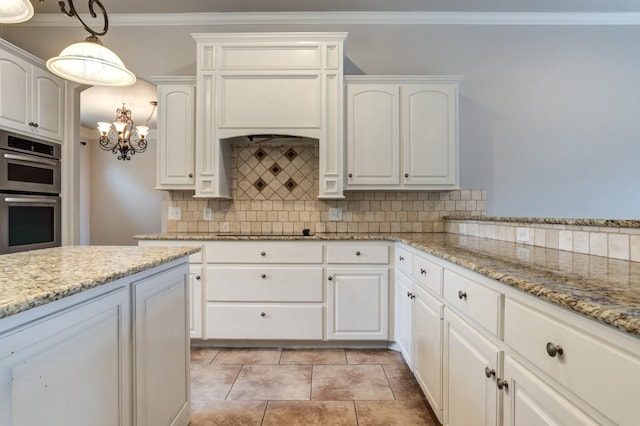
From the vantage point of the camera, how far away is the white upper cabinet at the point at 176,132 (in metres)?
2.71

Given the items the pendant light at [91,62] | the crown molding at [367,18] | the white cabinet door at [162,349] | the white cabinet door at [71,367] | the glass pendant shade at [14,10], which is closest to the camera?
the white cabinet door at [71,367]

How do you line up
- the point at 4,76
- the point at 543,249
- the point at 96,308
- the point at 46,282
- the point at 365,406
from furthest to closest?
the point at 4,76 < the point at 365,406 < the point at 543,249 < the point at 96,308 < the point at 46,282

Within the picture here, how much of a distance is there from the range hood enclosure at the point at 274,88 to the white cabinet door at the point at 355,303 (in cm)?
65

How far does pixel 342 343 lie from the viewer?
2.55 m

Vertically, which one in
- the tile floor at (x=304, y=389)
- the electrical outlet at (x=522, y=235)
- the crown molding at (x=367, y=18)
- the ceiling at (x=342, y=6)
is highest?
the ceiling at (x=342, y=6)

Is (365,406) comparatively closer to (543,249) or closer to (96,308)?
(543,249)

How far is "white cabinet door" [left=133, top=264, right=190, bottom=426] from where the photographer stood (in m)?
1.16

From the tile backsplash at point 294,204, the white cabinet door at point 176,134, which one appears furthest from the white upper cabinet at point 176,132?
the tile backsplash at point 294,204

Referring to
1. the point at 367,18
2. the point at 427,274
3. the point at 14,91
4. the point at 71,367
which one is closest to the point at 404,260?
the point at 427,274

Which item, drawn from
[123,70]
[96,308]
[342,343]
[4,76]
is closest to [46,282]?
[96,308]

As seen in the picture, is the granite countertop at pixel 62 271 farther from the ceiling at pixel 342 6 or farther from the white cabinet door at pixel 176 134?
the ceiling at pixel 342 6

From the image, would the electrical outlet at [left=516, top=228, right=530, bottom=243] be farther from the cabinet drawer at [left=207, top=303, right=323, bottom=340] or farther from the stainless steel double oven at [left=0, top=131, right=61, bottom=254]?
the stainless steel double oven at [left=0, top=131, right=61, bottom=254]

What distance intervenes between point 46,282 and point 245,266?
170cm

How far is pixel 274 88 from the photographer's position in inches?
104
